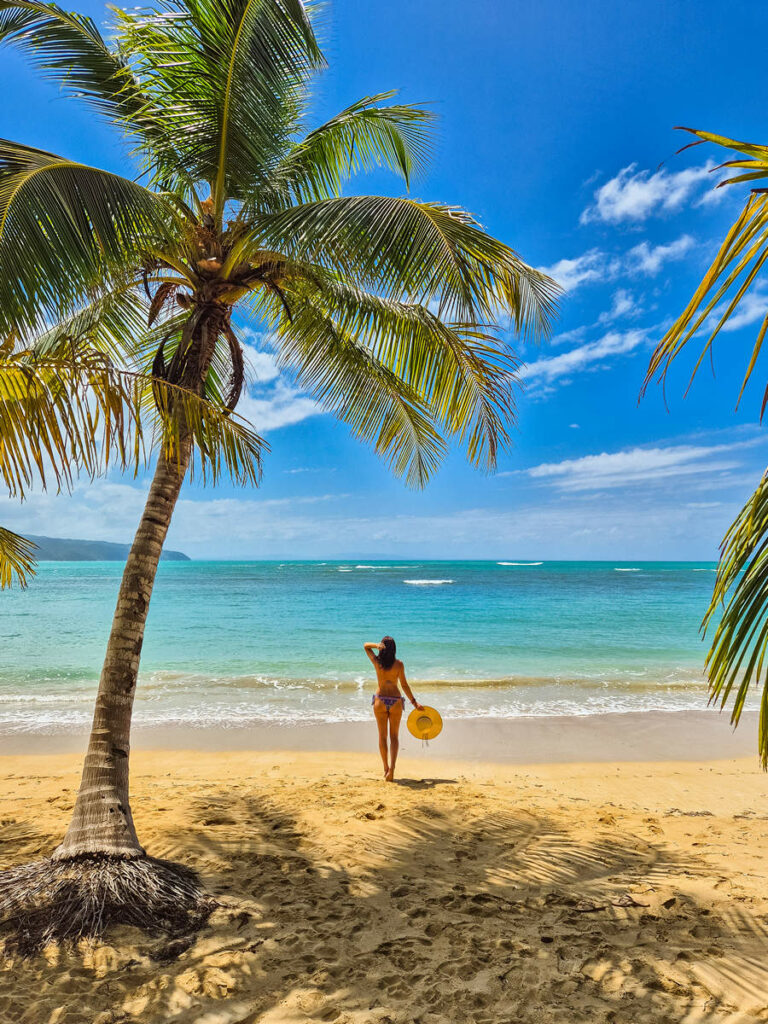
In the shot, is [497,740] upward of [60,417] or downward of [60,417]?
downward

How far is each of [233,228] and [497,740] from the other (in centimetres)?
781

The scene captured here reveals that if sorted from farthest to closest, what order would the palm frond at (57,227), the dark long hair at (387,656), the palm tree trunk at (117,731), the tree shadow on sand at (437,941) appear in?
the dark long hair at (387,656) < the palm tree trunk at (117,731) < the palm frond at (57,227) < the tree shadow on sand at (437,941)

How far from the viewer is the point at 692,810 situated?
598cm

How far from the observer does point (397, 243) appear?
4.19m

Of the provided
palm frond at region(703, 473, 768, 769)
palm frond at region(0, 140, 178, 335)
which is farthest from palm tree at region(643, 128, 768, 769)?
palm frond at region(0, 140, 178, 335)

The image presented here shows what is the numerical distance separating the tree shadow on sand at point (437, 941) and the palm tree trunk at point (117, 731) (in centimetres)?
67

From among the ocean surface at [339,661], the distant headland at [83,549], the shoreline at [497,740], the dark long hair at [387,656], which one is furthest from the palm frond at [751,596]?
the distant headland at [83,549]

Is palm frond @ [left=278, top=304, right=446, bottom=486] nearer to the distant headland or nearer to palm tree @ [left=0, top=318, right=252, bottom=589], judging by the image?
palm tree @ [left=0, top=318, right=252, bottom=589]

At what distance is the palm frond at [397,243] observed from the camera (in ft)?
13.2

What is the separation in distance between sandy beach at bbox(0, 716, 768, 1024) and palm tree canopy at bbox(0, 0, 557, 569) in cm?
295

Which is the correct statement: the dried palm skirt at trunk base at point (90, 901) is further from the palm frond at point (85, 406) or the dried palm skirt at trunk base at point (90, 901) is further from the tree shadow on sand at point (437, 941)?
the palm frond at point (85, 406)

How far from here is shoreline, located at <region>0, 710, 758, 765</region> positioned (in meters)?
8.43

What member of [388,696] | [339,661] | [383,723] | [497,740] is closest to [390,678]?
[388,696]

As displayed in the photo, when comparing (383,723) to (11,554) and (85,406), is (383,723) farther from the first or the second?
(85,406)
